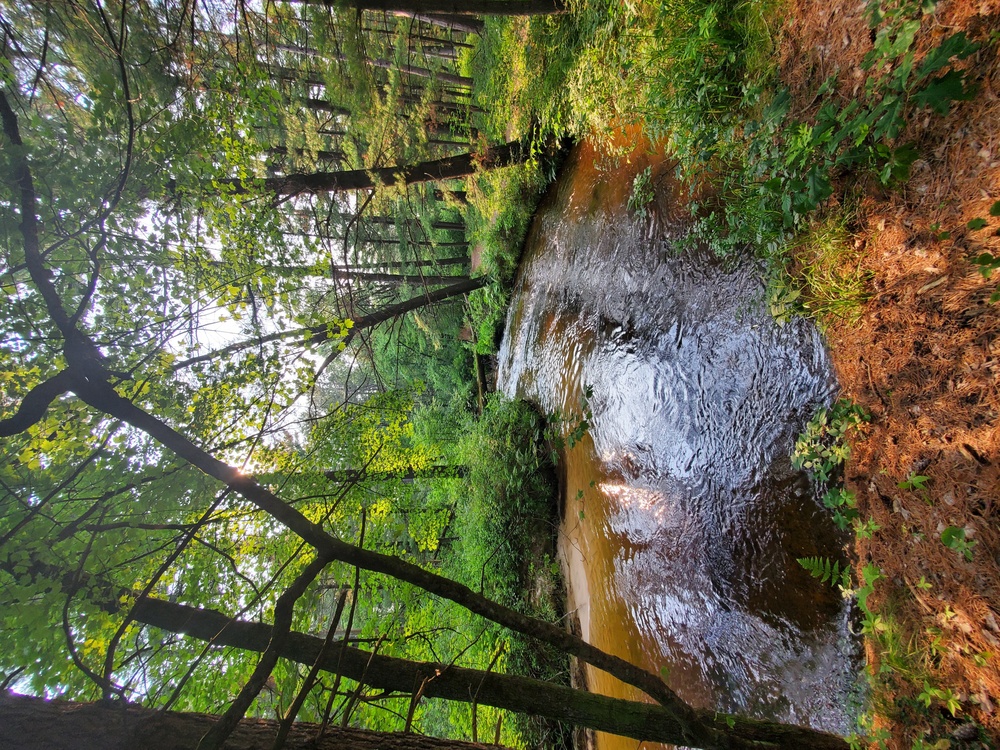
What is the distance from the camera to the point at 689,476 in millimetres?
4832

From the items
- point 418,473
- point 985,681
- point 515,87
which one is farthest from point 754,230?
point 418,473

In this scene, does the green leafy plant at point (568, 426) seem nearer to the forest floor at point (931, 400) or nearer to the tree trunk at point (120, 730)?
the forest floor at point (931, 400)

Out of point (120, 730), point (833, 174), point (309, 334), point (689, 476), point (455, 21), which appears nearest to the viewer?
point (120, 730)

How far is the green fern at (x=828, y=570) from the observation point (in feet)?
10.9

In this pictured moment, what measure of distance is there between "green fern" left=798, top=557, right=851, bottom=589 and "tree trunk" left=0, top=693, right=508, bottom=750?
3.00 metres

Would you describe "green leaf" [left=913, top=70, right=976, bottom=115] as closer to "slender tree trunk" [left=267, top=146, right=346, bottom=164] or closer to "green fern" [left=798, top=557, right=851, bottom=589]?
"green fern" [left=798, top=557, right=851, bottom=589]

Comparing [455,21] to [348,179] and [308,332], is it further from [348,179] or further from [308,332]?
[308,332]

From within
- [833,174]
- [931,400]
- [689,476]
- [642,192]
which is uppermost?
[833,174]

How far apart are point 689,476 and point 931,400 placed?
2275mm

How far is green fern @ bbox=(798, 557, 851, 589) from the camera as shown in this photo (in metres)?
3.33

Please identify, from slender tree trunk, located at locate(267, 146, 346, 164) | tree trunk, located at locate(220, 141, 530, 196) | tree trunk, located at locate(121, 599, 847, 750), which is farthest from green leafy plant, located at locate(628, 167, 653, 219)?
tree trunk, located at locate(121, 599, 847, 750)

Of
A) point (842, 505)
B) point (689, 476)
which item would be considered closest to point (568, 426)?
point (689, 476)

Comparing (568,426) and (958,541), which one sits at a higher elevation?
(958,541)

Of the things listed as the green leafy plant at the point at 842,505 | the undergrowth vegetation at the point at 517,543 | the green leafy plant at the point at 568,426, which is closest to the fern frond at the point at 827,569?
the green leafy plant at the point at 842,505
